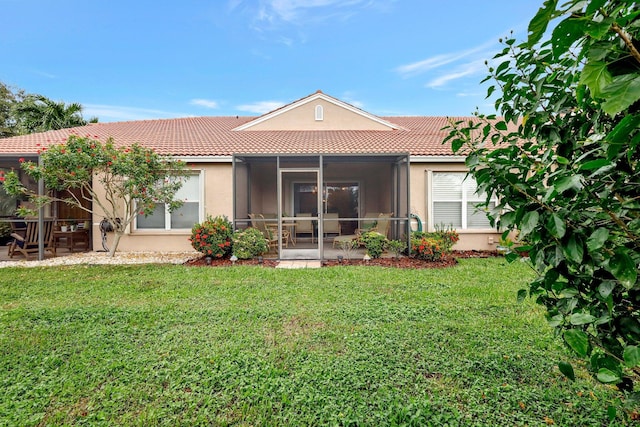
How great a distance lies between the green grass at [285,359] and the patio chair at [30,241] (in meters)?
4.82

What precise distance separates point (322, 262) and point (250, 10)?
11711 mm

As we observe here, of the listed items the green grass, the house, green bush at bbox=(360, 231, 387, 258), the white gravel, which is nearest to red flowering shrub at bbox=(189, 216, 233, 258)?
the house

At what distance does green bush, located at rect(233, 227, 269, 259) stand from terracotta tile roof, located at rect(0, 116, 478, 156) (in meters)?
2.71

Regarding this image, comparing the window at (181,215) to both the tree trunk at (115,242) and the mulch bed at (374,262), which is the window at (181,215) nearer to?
the tree trunk at (115,242)

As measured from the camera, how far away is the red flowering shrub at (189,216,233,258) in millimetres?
8383

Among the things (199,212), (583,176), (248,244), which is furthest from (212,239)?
(583,176)

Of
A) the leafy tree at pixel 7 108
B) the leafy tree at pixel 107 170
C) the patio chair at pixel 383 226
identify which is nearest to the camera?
the leafy tree at pixel 107 170

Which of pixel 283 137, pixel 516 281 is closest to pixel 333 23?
pixel 283 137

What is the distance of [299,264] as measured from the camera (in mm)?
8242

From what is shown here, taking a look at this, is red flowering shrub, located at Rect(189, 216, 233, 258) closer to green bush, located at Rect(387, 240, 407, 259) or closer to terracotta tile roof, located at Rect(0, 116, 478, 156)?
terracotta tile roof, located at Rect(0, 116, 478, 156)

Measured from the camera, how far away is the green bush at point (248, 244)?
848cm

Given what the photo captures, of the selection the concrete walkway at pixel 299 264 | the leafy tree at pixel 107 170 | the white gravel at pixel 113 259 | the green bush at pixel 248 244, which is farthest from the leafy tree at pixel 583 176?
the leafy tree at pixel 107 170

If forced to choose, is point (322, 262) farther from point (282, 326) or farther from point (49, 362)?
point (49, 362)

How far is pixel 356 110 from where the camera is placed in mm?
13711
